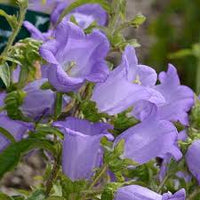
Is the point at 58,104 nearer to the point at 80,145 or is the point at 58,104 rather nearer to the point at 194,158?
the point at 80,145

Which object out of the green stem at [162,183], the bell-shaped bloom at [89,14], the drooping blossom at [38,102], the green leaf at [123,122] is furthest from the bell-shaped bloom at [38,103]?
the bell-shaped bloom at [89,14]

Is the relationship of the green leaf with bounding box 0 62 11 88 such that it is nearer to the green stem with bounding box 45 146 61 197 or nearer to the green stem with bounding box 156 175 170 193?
the green stem with bounding box 45 146 61 197

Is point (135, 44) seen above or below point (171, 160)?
above

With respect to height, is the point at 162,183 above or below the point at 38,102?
below

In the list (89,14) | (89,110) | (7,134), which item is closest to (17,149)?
(7,134)

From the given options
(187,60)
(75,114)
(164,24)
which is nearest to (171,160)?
(75,114)

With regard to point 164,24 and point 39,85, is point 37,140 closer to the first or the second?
point 39,85

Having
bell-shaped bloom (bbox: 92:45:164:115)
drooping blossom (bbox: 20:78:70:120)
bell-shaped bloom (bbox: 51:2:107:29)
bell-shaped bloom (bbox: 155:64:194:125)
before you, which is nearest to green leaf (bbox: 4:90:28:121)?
drooping blossom (bbox: 20:78:70:120)
